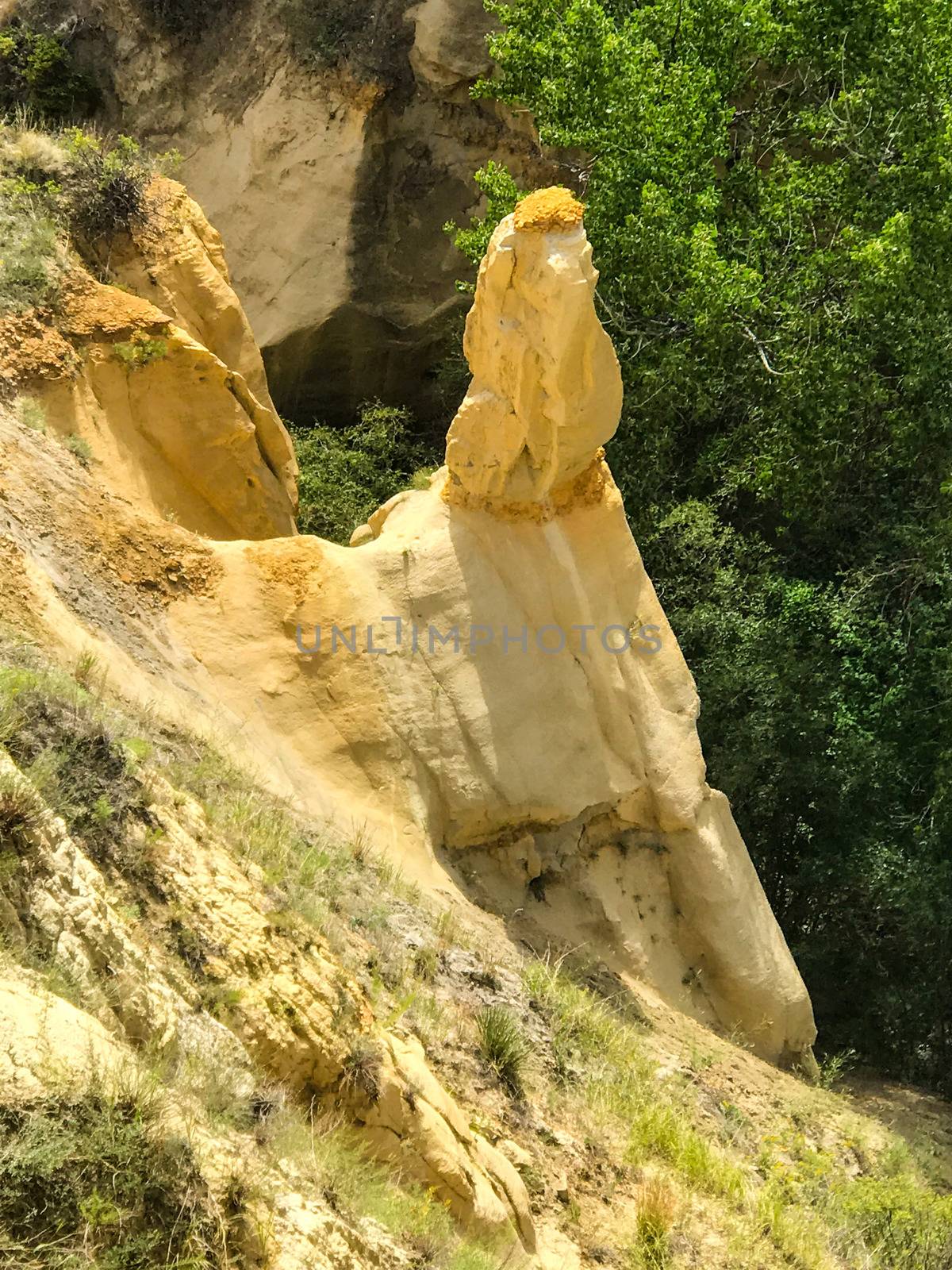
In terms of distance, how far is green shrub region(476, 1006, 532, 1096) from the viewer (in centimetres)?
686

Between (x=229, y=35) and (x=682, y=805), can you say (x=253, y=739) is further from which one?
(x=229, y=35)

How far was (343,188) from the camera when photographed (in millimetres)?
18453

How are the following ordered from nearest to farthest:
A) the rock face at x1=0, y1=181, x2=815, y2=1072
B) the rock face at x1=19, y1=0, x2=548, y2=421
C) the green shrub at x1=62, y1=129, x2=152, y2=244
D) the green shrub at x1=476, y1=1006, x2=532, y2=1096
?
1. the green shrub at x1=476, y1=1006, x2=532, y2=1096
2. the rock face at x1=0, y1=181, x2=815, y2=1072
3. the green shrub at x1=62, y1=129, x2=152, y2=244
4. the rock face at x1=19, y1=0, x2=548, y2=421

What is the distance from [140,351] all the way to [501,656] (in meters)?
3.48

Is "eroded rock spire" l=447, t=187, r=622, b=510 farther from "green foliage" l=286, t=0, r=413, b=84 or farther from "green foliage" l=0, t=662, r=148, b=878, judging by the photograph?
"green foliage" l=286, t=0, r=413, b=84

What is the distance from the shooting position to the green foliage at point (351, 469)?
14.9m

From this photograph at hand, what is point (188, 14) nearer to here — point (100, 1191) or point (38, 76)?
point (38, 76)

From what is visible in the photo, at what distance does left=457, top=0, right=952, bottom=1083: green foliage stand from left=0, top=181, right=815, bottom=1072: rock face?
292 centimetres

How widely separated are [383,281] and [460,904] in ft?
38.6

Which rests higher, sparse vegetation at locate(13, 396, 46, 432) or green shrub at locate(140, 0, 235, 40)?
green shrub at locate(140, 0, 235, 40)

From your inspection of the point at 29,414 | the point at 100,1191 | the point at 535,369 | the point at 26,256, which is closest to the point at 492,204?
the point at 26,256

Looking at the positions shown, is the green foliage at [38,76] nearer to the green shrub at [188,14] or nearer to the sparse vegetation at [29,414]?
the green shrub at [188,14]

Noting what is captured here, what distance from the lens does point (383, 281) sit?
1855 centimetres

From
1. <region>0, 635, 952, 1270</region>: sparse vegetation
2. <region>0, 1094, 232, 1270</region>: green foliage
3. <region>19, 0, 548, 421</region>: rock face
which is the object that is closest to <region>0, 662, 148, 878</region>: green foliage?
<region>0, 635, 952, 1270</region>: sparse vegetation
